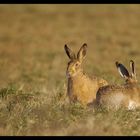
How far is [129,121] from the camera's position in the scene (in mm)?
10031

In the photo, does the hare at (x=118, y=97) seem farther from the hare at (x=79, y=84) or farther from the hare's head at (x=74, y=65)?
the hare's head at (x=74, y=65)

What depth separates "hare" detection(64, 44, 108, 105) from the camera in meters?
11.3

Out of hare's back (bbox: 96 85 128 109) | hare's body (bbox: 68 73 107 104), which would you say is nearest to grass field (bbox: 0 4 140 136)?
hare's body (bbox: 68 73 107 104)

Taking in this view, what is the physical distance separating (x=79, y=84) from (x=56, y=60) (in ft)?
19.0

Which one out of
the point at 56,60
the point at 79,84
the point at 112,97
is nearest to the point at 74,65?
the point at 79,84

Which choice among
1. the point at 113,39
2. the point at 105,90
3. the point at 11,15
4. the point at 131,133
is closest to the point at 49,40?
the point at 113,39

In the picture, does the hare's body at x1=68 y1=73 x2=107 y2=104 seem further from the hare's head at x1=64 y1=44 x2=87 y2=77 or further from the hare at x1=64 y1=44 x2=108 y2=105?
the hare's head at x1=64 y1=44 x2=87 y2=77

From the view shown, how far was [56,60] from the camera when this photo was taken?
1722 centimetres

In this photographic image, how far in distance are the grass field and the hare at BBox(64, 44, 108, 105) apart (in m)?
0.23

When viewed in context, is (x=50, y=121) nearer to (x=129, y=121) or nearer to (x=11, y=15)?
(x=129, y=121)

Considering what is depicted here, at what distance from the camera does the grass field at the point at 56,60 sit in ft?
32.3

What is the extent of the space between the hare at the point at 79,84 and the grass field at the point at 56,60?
229 millimetres

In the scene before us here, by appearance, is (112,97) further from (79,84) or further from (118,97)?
(79,84)

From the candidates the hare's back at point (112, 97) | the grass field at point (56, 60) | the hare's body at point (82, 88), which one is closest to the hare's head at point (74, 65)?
the hare's body at point (82, 88)
